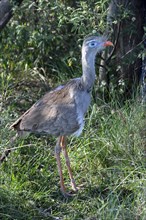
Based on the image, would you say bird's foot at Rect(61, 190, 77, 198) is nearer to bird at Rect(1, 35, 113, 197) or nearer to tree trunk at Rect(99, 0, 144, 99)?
bird at Rect(1, 35, 113, 197)

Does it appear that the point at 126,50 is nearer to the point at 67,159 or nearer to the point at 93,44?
the point at 93,44

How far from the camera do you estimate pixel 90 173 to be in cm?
688

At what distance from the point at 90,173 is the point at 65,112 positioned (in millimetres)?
738

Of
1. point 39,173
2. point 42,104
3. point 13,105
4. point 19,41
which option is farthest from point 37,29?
point 39,173

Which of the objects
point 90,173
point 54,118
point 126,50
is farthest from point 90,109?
point 54,118

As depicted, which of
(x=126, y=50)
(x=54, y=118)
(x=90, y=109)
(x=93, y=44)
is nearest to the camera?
(x=54, y=118)

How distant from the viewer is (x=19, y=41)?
860cm

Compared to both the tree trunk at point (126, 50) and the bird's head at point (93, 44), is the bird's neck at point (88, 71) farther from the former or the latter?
the tree trunk at point (126, 50)

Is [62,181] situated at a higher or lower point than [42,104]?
lower

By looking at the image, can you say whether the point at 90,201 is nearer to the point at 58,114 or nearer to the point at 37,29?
the point at 58,114

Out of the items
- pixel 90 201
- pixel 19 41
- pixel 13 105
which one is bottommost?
pixel 90 201

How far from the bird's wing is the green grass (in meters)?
0.30

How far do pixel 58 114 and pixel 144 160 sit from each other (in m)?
0.99

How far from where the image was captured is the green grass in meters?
6.07
